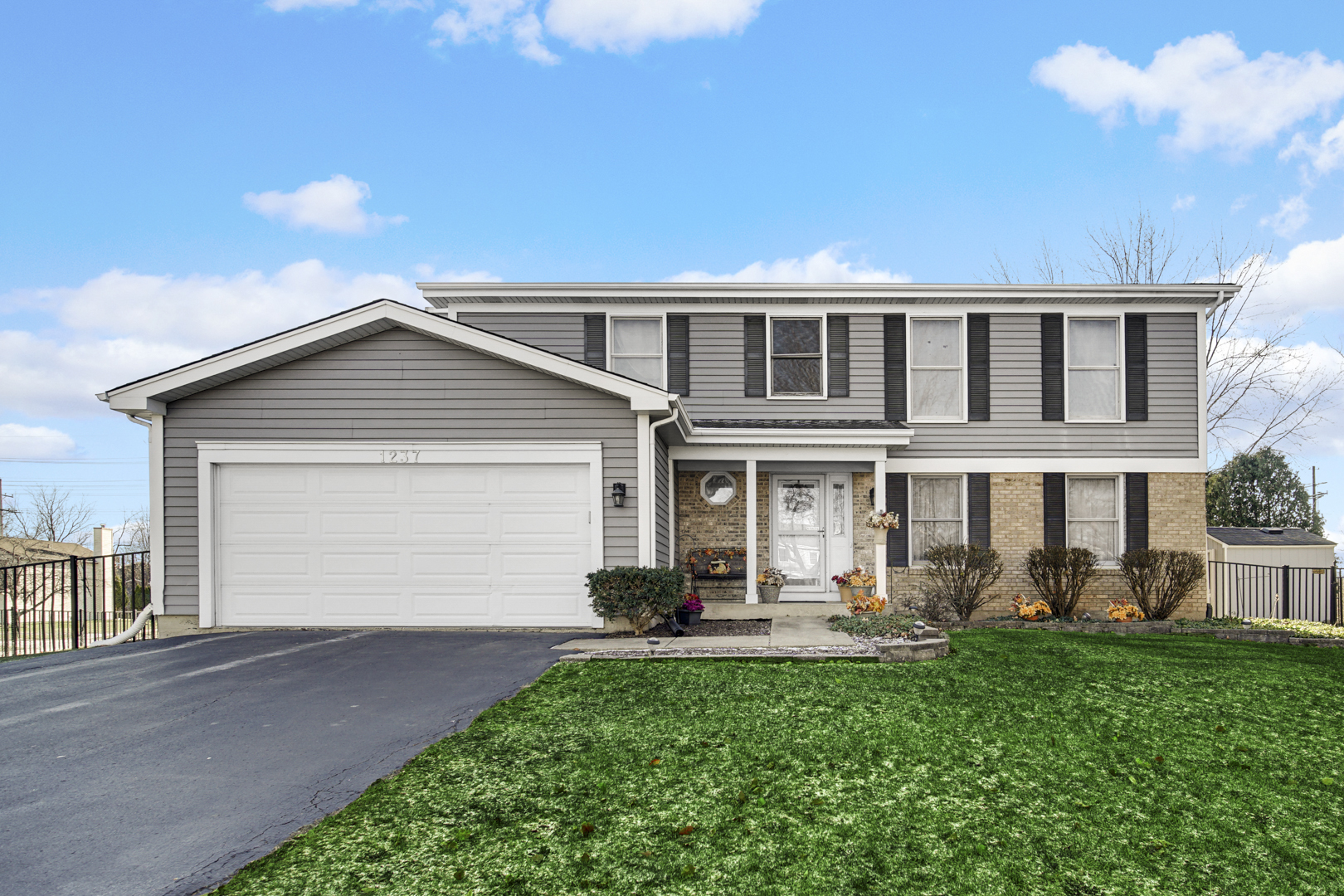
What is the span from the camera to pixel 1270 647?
9.95 m

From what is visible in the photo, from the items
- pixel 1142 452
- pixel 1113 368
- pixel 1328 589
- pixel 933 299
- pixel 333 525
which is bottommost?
pixel 1328 589

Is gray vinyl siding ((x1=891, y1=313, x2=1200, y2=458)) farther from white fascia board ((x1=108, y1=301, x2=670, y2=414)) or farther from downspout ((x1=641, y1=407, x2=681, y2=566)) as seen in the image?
white fascia board ((x1=108, y1=301, x2=670, y2=414))

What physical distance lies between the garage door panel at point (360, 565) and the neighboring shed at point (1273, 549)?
18620 millimetres

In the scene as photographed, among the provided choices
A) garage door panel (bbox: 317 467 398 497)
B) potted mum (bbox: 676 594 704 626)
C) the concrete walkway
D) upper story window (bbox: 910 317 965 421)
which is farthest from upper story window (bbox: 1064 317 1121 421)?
garage door panel (bbox: 317 467 398 497)

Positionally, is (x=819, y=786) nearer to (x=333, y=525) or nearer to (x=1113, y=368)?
(x=333, y=525)

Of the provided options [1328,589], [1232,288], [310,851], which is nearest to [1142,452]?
[1232,288]

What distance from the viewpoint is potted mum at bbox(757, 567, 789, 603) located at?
39.2ft

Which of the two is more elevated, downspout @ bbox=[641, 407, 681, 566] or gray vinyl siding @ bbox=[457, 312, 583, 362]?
gray vinyl siding @ bbox=[457, 312, 583, 362]

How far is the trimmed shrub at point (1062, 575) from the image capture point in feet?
40.2

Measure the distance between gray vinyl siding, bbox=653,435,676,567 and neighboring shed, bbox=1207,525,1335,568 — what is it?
1492cm

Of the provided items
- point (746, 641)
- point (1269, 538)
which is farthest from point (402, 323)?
point (1269, 538)

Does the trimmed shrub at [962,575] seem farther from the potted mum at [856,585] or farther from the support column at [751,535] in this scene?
the support column at [751,535]

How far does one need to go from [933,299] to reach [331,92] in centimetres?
1148

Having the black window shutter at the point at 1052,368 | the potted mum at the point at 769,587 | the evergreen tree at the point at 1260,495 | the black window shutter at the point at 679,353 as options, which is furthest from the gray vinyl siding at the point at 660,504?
the evergreen tree at the point at 1260,495
